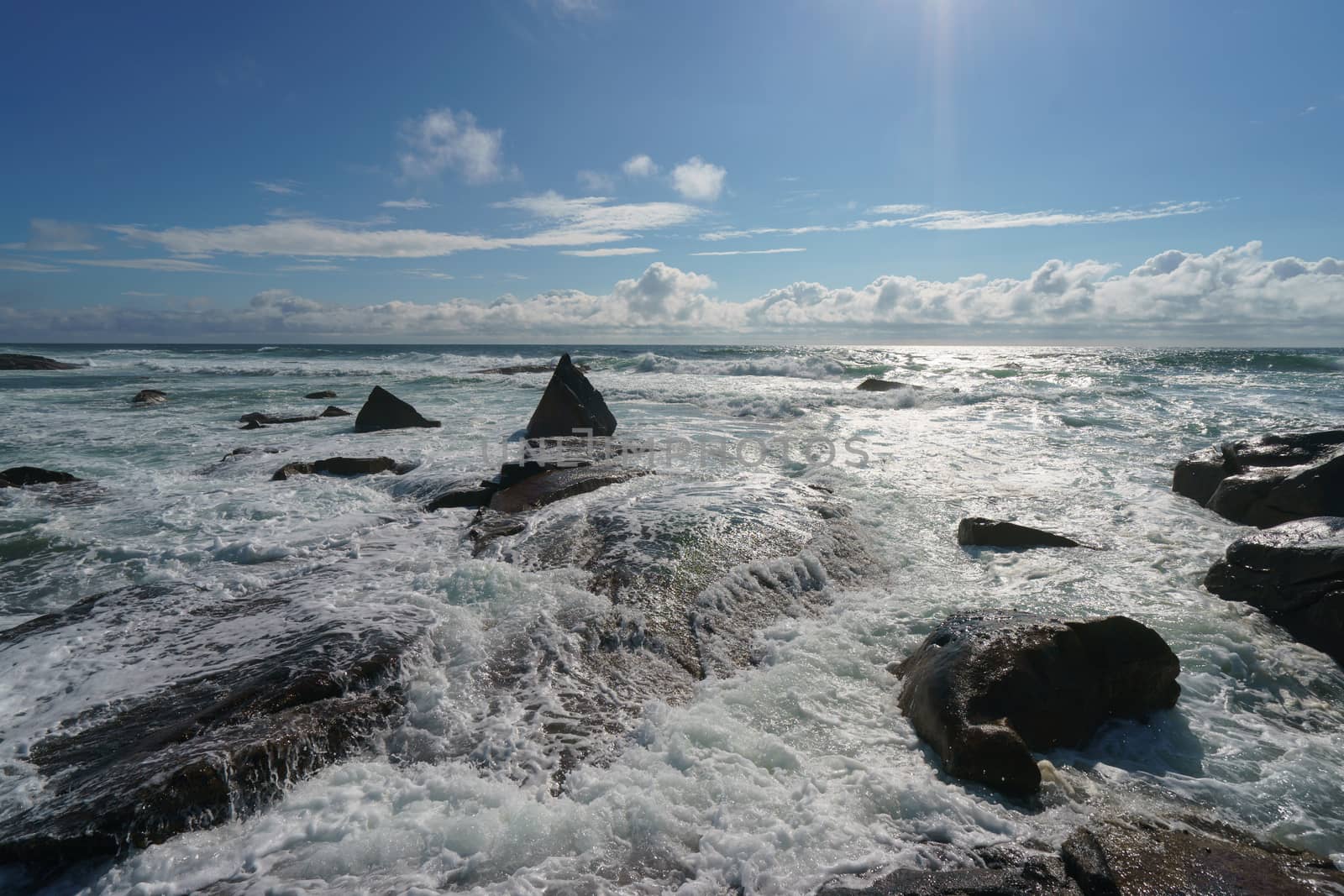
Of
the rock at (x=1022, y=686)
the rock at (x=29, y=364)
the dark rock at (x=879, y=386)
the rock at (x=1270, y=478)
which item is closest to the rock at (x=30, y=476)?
the rock at (x=1022, y=686)

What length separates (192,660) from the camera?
4680 mm

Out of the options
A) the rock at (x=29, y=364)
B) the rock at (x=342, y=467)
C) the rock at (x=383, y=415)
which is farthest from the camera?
the rock at (x=29, y=364)

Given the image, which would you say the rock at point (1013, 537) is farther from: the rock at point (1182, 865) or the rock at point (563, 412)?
the rock at point (563, 412)

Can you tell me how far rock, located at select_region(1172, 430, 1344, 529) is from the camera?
7.56 meters

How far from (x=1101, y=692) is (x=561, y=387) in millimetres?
10460

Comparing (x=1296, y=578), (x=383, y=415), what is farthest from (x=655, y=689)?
(x=383, y=415)

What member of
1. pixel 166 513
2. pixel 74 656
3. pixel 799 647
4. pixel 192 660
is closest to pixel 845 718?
pixel 799 647

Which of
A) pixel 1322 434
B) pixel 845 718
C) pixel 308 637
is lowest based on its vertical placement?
pixel 845 718

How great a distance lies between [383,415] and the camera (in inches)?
601

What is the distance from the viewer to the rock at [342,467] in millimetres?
10664

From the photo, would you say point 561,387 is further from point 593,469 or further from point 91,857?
point 91,857

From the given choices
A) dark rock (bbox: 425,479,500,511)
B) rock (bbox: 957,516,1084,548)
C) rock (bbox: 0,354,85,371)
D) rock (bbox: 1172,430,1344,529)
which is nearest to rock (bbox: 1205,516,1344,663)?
rock (bbox: 957,516,1084,548)

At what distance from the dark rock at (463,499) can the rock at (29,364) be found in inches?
1924

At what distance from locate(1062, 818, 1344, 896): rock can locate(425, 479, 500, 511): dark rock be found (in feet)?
24.2
